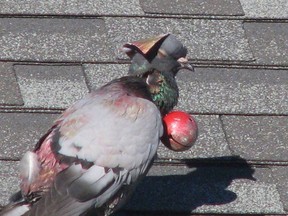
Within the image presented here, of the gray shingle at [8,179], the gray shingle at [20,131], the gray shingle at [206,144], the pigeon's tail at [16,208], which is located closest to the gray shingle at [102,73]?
the gray shingle at [20,131]

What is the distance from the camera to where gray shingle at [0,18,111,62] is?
15.4 feet

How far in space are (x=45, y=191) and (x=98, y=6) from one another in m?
0.89

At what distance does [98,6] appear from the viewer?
482 cm

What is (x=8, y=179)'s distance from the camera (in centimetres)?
436

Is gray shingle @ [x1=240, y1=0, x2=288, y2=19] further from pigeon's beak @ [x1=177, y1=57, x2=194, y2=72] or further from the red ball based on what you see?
the red ball

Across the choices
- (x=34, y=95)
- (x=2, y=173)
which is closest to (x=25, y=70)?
(x=34, y=95)

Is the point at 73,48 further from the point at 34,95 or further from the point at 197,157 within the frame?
the point at 197,157

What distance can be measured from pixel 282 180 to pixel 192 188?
28 centimetres

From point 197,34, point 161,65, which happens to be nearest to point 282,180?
point 161,65

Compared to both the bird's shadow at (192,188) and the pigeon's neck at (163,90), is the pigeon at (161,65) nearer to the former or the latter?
the pigeon's neck at (163,90)

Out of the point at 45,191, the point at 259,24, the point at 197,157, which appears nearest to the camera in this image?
the point at 45,191

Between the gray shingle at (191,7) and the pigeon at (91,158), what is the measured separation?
0.59 meters

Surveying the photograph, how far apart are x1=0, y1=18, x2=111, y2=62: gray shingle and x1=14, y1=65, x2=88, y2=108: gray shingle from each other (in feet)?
0.13

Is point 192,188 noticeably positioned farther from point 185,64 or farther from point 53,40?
point 53,40
